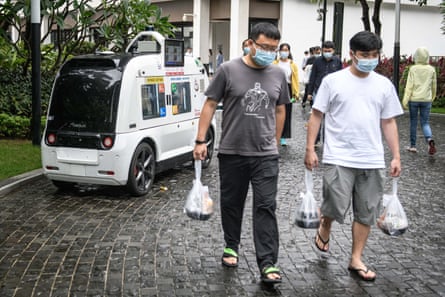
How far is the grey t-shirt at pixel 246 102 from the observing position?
552 centimetres

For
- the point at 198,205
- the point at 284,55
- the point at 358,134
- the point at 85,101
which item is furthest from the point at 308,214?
the point at 284,55

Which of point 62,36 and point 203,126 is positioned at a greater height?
point 62,36

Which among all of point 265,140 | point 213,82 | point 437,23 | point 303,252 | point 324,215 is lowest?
point 303,252

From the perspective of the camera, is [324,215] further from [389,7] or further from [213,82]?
[389,7]

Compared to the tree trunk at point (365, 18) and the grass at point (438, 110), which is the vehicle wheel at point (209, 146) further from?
the tree trunk at point (365, 18)

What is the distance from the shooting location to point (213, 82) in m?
5.56

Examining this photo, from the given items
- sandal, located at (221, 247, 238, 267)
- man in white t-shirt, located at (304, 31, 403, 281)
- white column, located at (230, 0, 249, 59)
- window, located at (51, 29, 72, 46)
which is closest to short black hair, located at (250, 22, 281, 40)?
man in white t-shirt, located at (304, 31, 403, 281)

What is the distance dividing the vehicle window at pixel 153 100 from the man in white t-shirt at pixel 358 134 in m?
3.66

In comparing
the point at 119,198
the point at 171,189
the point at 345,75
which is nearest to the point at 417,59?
the point at 171,189

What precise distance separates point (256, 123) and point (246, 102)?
0.61ft

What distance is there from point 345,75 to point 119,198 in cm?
391

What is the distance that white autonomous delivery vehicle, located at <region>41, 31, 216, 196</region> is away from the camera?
27.7ft

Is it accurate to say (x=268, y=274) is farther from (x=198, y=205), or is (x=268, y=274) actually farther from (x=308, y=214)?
(x=198, y=205)

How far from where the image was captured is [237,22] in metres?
35.6
